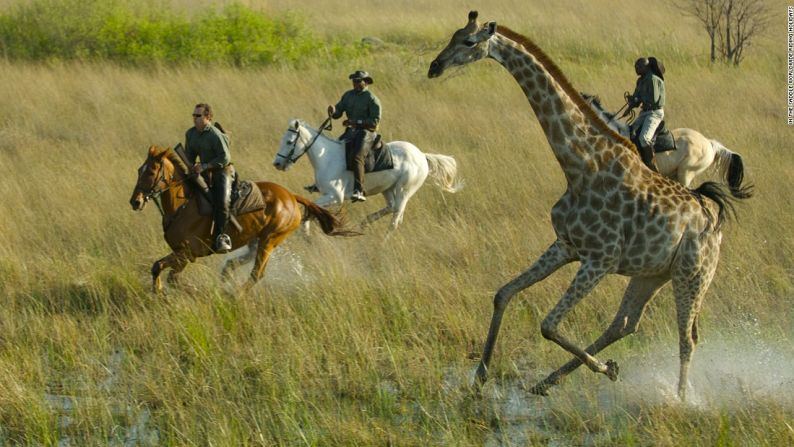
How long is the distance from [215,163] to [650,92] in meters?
5.55

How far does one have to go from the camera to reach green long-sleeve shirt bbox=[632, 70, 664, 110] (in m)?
12.2

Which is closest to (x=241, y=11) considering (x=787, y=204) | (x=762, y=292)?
(x=787, y=204)

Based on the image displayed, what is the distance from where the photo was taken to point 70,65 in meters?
20.4

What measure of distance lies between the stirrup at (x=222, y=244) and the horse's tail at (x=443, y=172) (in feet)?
13.4

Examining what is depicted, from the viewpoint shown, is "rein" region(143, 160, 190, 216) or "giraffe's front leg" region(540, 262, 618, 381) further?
"rein" region(143, 160, 190, 216)

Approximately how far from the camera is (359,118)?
1178cm

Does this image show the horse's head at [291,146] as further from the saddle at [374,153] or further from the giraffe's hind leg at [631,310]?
the giraffe's hind leg at [631,310]

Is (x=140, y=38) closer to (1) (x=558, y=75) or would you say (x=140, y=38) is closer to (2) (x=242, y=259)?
(2) (x=242, y=259)

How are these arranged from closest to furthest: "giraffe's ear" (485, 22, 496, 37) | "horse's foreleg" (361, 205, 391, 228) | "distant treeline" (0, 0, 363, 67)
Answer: "giraffe's ear" (485, 22, 496, 37) → "horse's foreleg" (361, 205, 391, 228) → "distant treeline" (0, 0, 363, 67)

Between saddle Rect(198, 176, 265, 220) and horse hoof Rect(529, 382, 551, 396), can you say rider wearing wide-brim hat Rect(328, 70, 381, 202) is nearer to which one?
saddle Rect(198, 176, 265, 220)

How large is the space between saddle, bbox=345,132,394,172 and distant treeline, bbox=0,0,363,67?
30.4ft

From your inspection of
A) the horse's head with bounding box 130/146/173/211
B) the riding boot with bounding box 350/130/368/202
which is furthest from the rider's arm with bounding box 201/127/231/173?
the riding boot with bounding box 350/130/368/202

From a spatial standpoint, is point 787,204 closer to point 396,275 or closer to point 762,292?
point 762,292

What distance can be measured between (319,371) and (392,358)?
0.52 m
